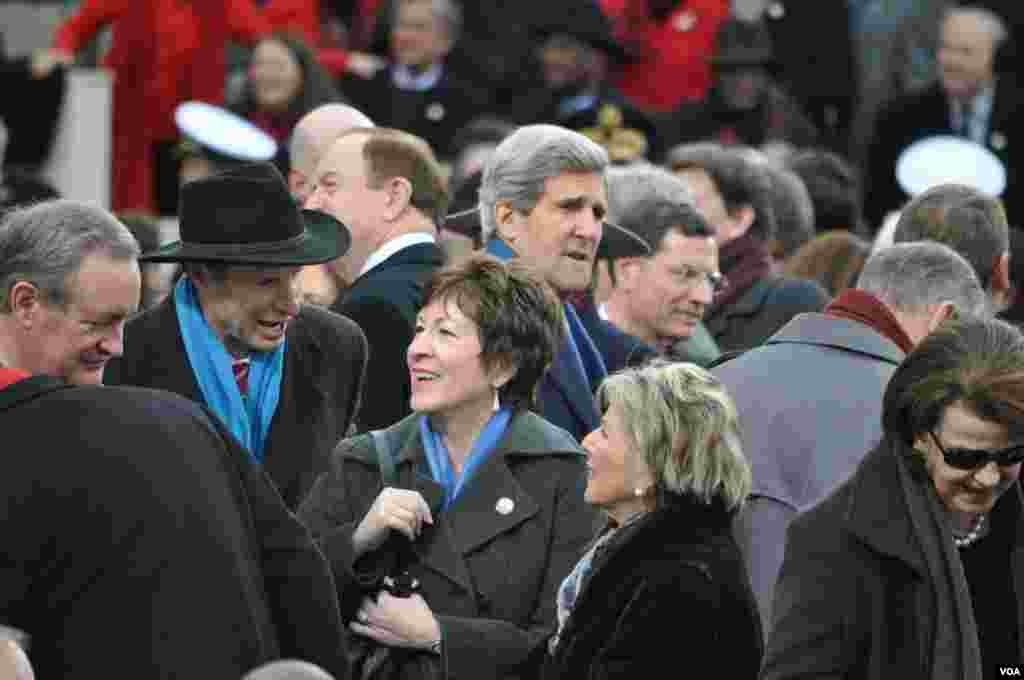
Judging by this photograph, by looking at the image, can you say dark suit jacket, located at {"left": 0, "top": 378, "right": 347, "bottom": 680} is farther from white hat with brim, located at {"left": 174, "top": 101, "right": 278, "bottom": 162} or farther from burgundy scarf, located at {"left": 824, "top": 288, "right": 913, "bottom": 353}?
white hat with brim, located at {"left": 174, "top": 101, "right": 278, "bottom": 162}

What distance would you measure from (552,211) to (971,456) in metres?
2.53

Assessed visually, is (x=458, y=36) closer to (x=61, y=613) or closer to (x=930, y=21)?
(x=930, y=21)

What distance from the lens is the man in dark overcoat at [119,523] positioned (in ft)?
16.4

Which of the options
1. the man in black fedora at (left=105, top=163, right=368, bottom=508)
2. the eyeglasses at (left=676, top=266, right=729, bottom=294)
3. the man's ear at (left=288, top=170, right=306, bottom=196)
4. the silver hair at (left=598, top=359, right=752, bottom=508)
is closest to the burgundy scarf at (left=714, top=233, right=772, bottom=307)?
the eyeglasses at (left=676, top=266, right=729, bottom=294)

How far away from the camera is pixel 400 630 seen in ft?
20.2

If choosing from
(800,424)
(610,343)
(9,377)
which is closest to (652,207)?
(610,343)

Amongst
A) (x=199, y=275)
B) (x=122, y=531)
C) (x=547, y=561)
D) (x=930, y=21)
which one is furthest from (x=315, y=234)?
(x=930, y=21)

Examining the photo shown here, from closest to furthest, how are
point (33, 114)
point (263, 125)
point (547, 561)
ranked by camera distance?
A: 1. point (547, 561)
2. point (263, 125)
3. point (33, 114)

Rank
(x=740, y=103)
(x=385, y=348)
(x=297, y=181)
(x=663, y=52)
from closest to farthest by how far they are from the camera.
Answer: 1. (x=385, y=348)
2. (x=297, y=181)
3. (x=740, y=103)
4. (x=663, y=52)

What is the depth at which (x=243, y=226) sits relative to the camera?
6.43 metres

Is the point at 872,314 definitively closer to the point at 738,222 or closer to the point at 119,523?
the point at 119,523

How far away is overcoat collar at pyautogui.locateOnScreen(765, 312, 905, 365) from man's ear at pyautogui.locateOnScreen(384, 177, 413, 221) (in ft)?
4.80

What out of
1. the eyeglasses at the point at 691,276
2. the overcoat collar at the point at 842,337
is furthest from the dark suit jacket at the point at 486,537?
the eyeglasses at the point at 691,276

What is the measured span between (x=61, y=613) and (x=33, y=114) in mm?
9326
